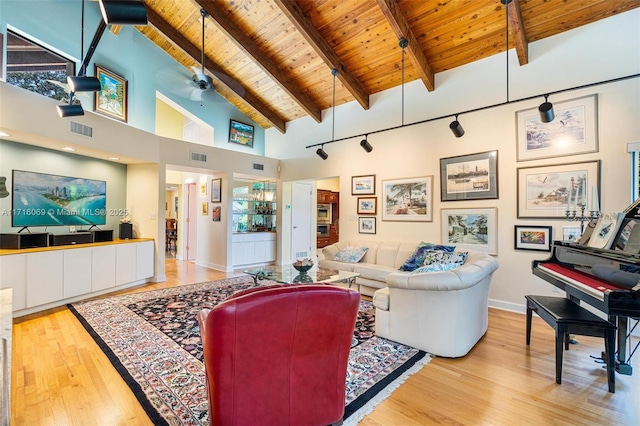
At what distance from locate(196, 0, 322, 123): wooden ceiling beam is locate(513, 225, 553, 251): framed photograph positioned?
4436 mm

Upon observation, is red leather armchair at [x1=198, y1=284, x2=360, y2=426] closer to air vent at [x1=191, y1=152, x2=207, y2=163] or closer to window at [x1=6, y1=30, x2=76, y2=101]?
window at [x1=6, y1=30, x2=76, y2=101]

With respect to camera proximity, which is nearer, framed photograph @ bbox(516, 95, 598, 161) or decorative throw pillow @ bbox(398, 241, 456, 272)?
framed photograph @ bbox(516, 95, 598, 161)

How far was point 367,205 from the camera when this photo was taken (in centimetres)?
562

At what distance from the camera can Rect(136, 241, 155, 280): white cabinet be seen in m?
4.93

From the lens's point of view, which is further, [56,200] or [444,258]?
[56,200]

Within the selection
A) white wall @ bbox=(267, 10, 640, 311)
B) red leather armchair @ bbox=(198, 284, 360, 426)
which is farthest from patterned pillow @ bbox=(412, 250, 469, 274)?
red leather armchair @ bbox=(198, 284, 360, 426)

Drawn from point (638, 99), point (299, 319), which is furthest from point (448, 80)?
point (299, 319)

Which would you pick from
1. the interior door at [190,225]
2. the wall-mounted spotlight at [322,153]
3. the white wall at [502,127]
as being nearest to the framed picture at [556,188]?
the white wall at [502,127]

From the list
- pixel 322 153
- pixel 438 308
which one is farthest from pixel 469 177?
pixel 322 153

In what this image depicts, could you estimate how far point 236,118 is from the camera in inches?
287

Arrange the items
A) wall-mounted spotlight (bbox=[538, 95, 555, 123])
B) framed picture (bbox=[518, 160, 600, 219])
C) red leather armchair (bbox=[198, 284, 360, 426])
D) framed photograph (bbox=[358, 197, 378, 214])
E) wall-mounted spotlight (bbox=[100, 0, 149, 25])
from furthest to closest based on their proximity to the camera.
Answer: framed photograph (bbox=[358, 197, 378, 214]) < framed picture (bbox=[518, 160, 600, 219]) < wall-mounted spotlight (bbox=[538, 95, 555, 123]) < wall-mounted spotlight (bbox=[100, 0, 149, 25]) < red leather armchair (bbox=[198, 284, 360, 426])

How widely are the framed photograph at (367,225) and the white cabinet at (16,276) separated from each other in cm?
497

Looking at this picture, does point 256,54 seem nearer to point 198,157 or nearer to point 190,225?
point 198,157

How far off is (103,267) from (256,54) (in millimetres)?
4347
